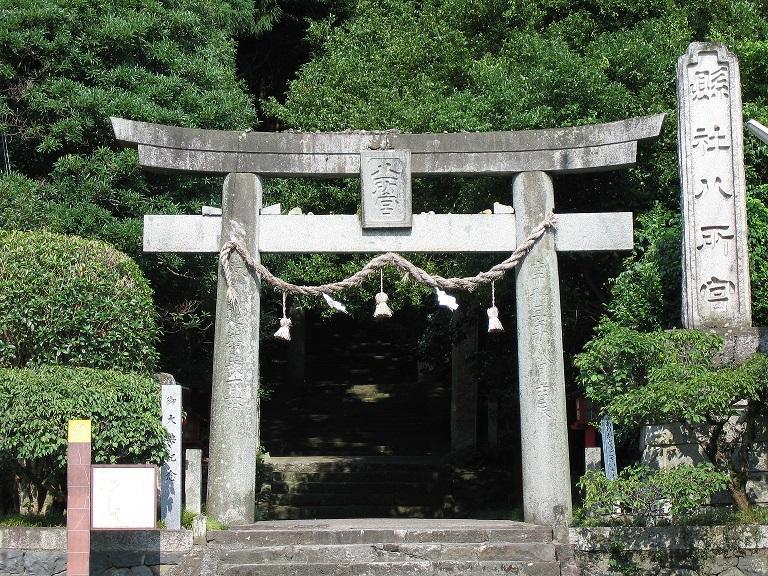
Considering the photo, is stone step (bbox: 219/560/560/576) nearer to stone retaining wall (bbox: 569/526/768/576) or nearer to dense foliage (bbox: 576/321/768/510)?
stone retaining wall (bbox: 569/526/768/576)

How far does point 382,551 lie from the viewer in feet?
38.0

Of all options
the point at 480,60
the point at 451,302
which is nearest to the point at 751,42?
the point at 480,60

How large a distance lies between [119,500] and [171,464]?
1.51 meters

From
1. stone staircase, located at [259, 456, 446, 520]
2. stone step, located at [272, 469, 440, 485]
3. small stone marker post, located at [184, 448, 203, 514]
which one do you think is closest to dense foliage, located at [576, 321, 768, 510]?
small stone marker post, located at [184, 448, 203, 514]

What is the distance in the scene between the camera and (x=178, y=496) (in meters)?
11.7

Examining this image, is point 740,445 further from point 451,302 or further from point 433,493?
point 433,493

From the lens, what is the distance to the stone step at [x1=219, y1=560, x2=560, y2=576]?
1123cm

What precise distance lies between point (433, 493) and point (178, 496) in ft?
26.0

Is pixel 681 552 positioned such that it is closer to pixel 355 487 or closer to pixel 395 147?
pixel 395 147

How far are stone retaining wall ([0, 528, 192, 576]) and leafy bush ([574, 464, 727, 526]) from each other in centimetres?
411

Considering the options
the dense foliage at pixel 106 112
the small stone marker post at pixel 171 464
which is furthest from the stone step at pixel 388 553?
the dense foliage at pixel 106 112

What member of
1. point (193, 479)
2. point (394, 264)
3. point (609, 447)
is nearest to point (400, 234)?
point (394, 264)

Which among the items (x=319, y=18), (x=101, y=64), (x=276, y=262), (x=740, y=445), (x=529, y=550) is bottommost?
(x=529, y=550)

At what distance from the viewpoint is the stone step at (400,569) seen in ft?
36.9
